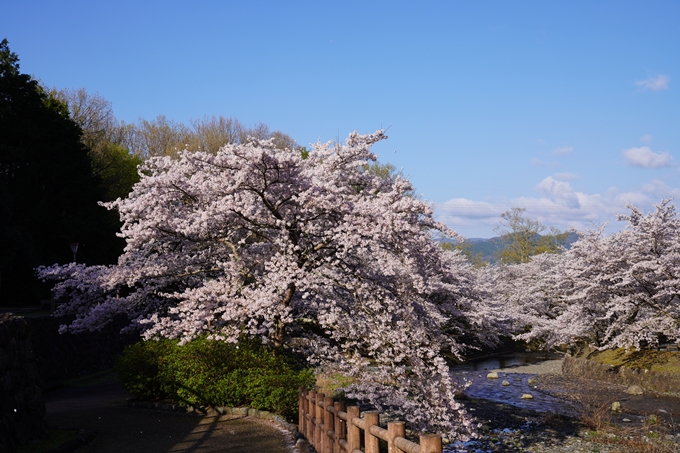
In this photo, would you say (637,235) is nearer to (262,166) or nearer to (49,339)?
(262,166)

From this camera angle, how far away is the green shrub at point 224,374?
1391 cm

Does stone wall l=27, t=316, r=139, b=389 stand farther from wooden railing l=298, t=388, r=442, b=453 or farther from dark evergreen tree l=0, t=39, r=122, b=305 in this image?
wooden railing l=298, t=388, r=442, b=453

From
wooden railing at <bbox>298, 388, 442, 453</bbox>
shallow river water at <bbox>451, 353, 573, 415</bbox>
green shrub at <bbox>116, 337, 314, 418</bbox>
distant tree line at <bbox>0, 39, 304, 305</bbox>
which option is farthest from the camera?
distant tree line at <bbox>0, 39, 304, 305</bbox>

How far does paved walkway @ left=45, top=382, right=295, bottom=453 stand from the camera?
11.2 meters

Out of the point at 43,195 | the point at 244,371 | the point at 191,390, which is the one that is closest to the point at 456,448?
the point at 244,371

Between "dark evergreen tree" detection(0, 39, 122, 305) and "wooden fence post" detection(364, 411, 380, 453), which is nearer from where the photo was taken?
"wooden fence post" detection(364, 411, 380, 453)

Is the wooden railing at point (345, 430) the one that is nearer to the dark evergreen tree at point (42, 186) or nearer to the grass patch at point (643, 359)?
the grass patch at point (643, 359)

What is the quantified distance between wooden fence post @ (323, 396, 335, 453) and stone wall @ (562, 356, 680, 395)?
58.6ft

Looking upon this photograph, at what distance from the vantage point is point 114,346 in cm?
2898

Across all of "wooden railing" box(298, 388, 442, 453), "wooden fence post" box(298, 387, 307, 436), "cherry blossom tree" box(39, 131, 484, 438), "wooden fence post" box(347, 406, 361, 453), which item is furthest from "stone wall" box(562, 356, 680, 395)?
"wooden fence post" box(347, 406, 361, 453)

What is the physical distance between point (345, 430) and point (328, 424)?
2.30 ft

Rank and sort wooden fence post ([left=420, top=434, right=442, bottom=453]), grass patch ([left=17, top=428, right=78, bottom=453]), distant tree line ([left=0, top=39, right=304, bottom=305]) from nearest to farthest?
wooden fence post ([left=420, top=434, right=442, bottom=453]) → grass patch ([left=17, top=428, right=78, bottom=453]) → distant tree line ([left=0, top=39, right=304, bottom=305])

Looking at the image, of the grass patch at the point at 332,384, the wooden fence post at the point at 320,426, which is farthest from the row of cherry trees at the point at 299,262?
the wooden fence post at the point at 320,426

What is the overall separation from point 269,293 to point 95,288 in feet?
20.0
